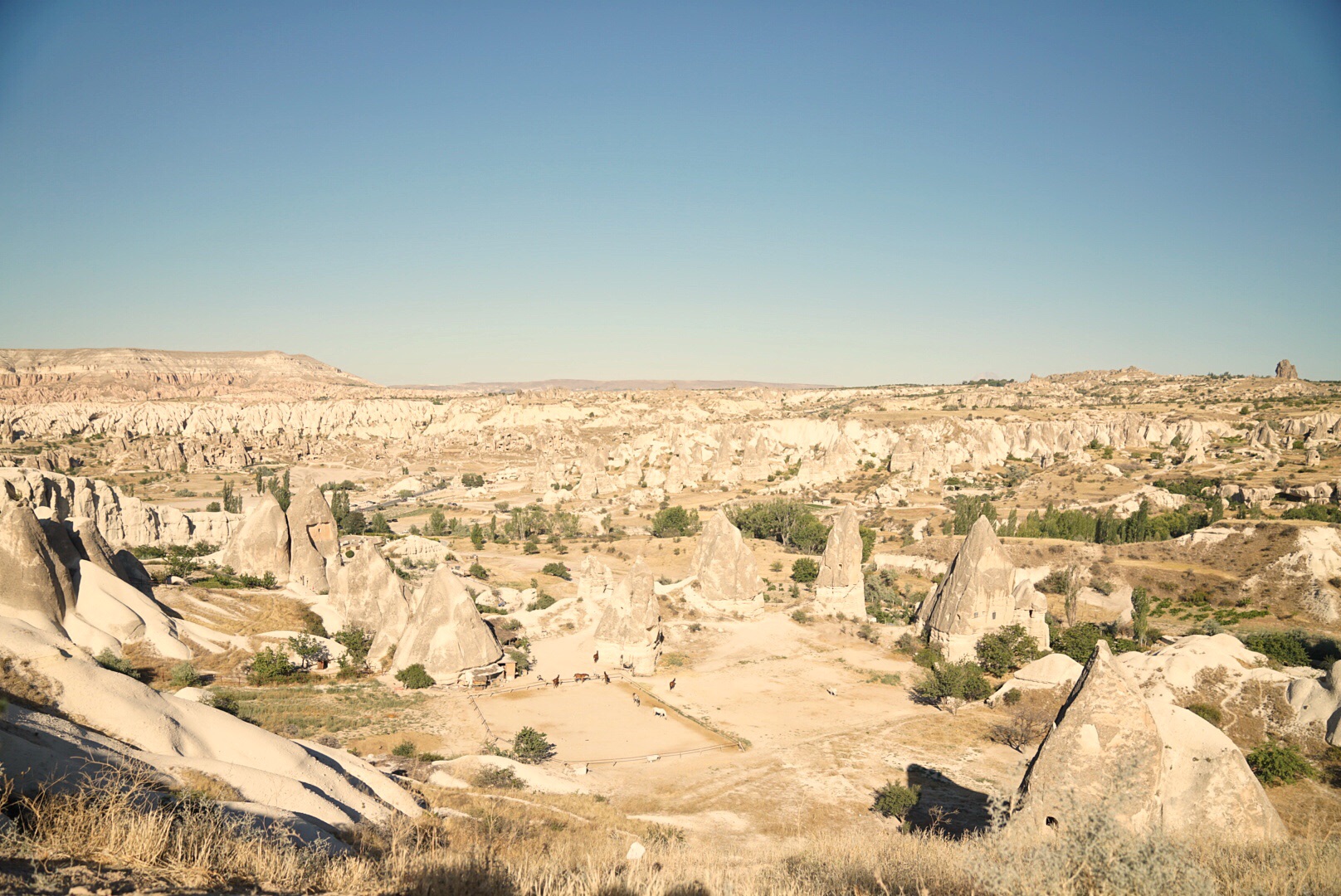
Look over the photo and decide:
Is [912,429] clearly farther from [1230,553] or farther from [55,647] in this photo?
[55,647]

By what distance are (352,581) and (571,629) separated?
9.60 metres

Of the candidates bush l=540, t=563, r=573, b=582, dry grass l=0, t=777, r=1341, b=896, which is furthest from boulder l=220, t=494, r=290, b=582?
dry grass l=0, t=777, r=1341, b=896

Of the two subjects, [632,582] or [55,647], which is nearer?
[55,647]

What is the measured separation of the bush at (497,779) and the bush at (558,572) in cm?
2702

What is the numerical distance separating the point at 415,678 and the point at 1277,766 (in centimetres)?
2376

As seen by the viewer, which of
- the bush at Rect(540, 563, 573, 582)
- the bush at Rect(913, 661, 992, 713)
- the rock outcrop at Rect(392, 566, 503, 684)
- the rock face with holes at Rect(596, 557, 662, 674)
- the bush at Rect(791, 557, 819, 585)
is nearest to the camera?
the rock outcrop at Rect(392, 566, 503, 684)

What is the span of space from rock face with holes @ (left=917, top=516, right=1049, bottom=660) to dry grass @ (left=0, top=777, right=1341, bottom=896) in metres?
19.4

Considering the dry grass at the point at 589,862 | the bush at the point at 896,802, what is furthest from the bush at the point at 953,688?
the dry grass at the point at 589,862

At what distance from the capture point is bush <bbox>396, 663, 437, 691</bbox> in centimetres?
2359

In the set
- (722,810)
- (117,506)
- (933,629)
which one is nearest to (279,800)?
(722,810)

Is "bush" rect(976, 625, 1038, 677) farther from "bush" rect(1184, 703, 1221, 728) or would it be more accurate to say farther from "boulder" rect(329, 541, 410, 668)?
"boulder" rect(329, 541, 410, 668)

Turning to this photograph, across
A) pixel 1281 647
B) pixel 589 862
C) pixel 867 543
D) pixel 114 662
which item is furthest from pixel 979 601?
pixel 114 662

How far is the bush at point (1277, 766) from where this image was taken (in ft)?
59.2

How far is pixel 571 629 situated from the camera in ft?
107
